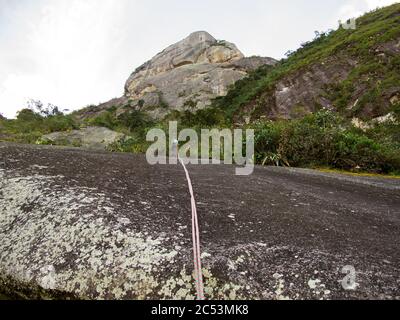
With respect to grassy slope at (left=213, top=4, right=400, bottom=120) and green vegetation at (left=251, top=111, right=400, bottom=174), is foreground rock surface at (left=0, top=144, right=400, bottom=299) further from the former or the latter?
grassy slope at (left=213, top=4, right=400, bottom=120)

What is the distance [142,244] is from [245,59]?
49500 millimetres

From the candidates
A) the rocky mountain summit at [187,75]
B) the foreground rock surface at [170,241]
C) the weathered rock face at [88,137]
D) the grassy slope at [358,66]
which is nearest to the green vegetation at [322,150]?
the foreground rock surface at [170,241]

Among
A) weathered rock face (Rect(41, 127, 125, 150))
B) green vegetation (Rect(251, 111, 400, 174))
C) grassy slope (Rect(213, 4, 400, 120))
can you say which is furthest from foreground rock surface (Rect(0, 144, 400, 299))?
grassy slope (Rect(213, 4, 400, 120))

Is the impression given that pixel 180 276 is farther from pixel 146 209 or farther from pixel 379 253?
pixel 379 253

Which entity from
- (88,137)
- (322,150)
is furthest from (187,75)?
(322,150)

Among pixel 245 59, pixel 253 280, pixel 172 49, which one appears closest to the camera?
pixel 253 280

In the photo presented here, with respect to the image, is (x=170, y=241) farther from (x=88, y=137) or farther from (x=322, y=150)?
(x=88, y=137)

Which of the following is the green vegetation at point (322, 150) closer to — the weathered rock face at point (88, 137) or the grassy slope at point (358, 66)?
the grassy slope at point (358, 66)

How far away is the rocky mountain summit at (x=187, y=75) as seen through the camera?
4166 cm

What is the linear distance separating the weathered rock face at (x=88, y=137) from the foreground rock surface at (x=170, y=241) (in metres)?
17.3

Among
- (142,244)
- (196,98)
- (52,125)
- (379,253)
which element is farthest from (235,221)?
(196,98)

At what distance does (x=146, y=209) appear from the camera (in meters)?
2.84
